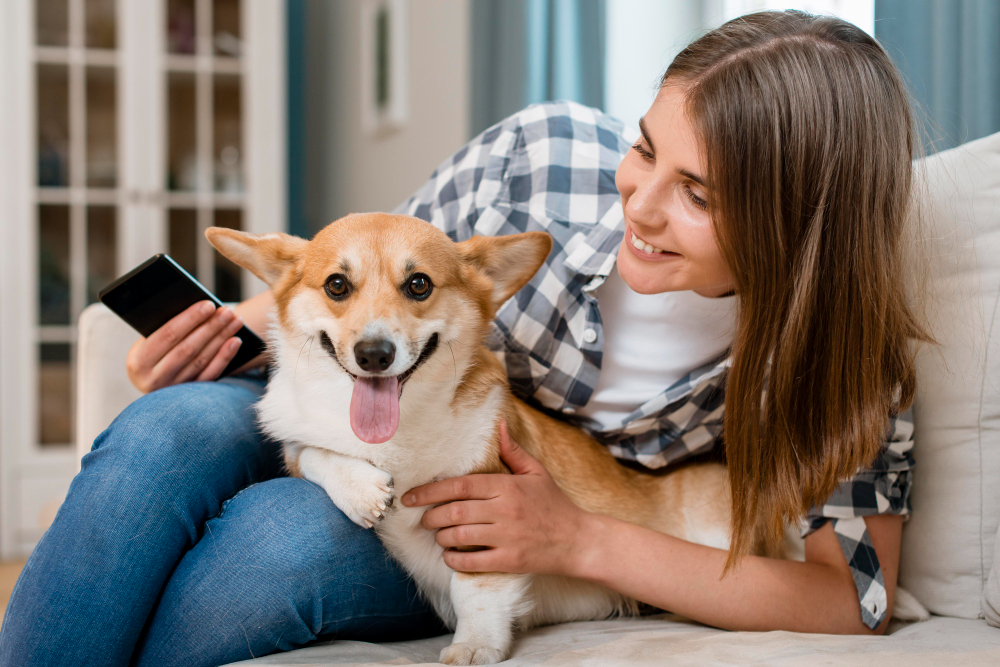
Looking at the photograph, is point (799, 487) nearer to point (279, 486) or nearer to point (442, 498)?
point (442, 498)

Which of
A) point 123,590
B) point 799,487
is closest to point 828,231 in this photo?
point 799,487

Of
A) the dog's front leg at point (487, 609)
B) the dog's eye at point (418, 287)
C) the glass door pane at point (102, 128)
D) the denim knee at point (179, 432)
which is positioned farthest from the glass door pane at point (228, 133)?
the dog's front leg at point (487, 609)

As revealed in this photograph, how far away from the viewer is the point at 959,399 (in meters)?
1.05

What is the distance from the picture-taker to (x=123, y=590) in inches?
36.2

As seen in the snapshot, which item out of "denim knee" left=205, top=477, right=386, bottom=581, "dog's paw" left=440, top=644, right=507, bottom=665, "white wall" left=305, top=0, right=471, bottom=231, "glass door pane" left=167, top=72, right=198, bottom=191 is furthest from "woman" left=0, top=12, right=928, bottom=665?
"glass door pane" left=167, top=72, right=198, bottom=191

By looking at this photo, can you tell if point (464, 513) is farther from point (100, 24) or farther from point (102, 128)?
point (100, 24)

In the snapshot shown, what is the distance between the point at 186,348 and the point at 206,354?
0.04 metres

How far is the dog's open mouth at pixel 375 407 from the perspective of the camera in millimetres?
965

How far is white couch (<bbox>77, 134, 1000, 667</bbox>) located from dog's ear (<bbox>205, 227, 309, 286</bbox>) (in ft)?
1.84

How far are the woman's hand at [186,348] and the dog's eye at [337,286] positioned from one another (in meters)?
0.29

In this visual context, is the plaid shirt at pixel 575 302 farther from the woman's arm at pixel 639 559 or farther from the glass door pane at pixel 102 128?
the glass door pane at pixel 102 128

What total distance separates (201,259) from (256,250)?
2218 millimetres

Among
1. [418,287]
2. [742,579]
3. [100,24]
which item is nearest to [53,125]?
[100,24]

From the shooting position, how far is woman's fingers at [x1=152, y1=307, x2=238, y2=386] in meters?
1.27
